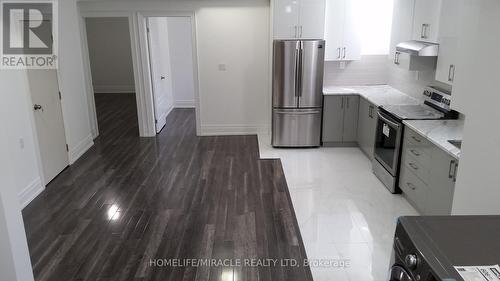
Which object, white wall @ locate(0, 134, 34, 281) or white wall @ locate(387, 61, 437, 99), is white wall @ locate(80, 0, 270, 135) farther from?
white wall @ locate(0, 134, 34, 281)

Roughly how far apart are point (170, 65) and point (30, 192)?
4901 mm

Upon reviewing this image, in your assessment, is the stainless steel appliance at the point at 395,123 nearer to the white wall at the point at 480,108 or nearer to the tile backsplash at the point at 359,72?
the tile backsplash at the point at 359,72

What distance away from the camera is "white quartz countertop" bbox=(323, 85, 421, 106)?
5398mm

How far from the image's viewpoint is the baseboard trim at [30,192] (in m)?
4.47

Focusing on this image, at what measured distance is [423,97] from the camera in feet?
17.1

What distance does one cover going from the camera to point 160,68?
25.5 ft

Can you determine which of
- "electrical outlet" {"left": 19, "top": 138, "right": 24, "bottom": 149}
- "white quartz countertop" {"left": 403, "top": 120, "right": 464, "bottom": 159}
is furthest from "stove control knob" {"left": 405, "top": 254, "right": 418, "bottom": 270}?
"electrical outlet" {"left": 19, "top": 138, "right": 24, "bottom": 149}

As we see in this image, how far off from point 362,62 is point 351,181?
236cm

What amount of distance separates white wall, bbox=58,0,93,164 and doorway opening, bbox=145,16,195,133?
1189 mm

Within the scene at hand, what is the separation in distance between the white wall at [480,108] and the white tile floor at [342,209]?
137 centimetres

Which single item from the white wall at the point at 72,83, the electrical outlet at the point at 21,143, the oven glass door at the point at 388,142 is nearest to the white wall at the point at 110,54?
the white wall at the point at 72,83

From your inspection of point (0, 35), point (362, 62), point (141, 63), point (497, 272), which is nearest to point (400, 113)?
point (362, 62)

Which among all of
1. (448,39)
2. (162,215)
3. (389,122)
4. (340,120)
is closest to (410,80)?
(340,120)

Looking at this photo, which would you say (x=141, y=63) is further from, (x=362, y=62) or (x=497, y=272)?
(x=497, y=272)
